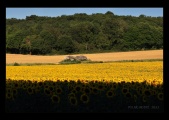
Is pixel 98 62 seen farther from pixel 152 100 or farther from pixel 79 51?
pixel 152 100

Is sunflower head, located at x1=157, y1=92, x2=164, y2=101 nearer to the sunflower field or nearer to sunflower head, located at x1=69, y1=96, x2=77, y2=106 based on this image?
the sunflower field

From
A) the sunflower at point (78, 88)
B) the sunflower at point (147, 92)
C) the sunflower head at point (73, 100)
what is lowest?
the sunflower head at point (73, 100)

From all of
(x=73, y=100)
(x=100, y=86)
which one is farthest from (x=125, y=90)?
(x=73, y=100)

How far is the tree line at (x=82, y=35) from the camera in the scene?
8.60m

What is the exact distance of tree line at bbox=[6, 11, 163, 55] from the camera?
8602 millimetres

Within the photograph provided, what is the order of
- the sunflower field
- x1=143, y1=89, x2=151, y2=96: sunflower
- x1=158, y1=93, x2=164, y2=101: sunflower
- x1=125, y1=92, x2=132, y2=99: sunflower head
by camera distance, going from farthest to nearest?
→ 1. x1=143, y1=89, x2=151, y2=96: sunflower
2. x1=125, y1=92, x2=132, y2=99: sunflower head
3. x1=158, y1=93, x2=164, y2=101: sunflower
4. the sunflower field

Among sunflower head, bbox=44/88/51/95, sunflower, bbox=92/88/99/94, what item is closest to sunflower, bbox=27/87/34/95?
sunflower head, bbox=44/88/51/95

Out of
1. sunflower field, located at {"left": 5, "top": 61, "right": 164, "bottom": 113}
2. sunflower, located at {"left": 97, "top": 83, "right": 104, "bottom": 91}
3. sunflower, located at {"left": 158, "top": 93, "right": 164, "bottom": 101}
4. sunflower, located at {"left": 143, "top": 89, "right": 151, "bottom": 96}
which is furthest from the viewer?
sunflower, located at {"left": 97, "top": 83, "right": 104, "bottom": 91}

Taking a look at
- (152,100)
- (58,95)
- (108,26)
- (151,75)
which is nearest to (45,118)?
(58,95)

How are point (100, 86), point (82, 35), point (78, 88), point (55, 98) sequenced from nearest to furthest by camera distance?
point (55, 98)
point (78, 88)
point (100, 86)
point (82, 35)

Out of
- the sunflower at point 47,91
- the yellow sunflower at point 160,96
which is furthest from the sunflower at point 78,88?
the yellow sunflower at point 160,96

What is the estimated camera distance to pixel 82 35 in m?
9.36

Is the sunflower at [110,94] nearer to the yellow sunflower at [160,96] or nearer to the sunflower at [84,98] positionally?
the sunflower at [84,98]

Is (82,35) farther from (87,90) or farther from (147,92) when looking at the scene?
(147,92)
